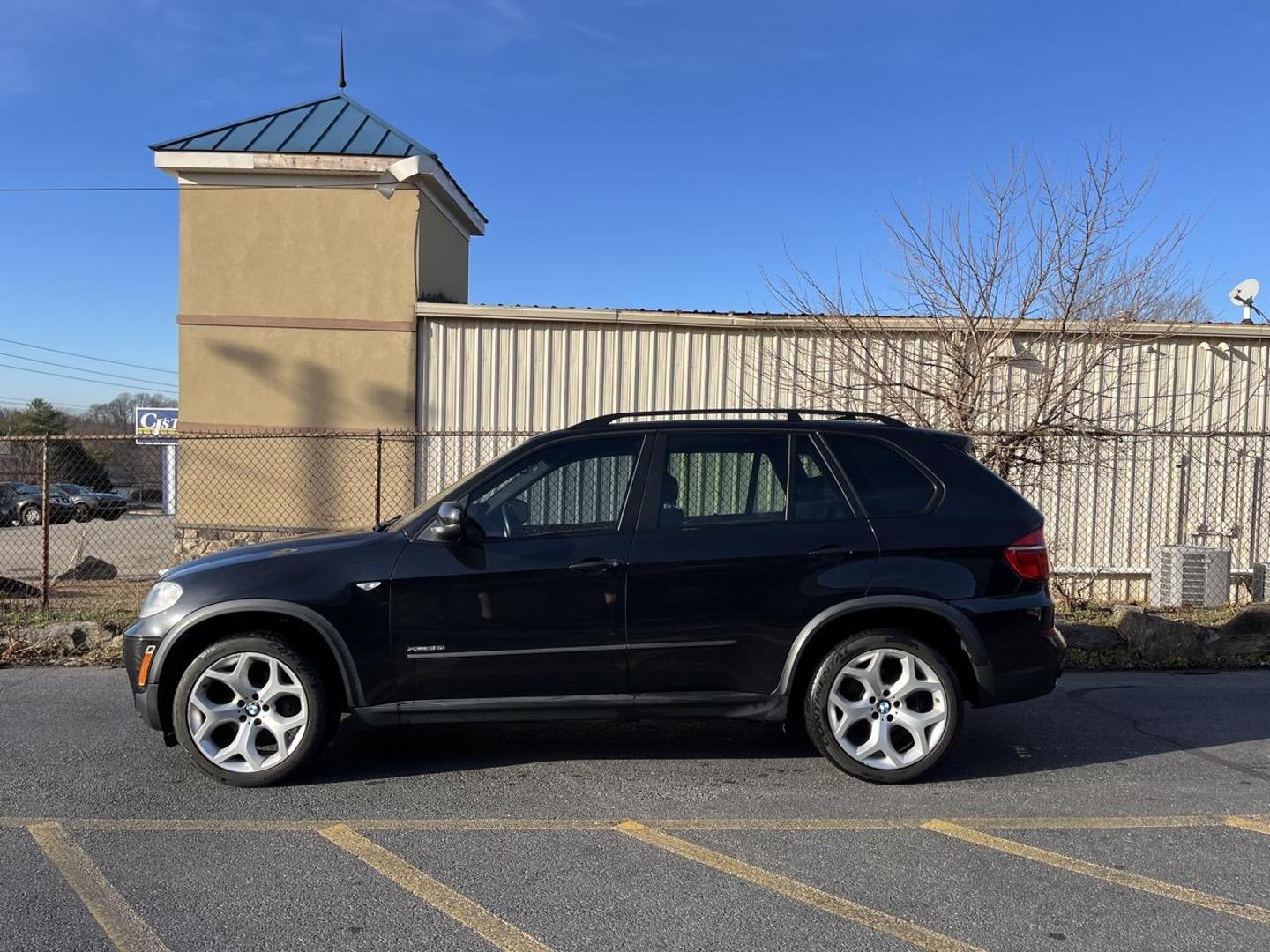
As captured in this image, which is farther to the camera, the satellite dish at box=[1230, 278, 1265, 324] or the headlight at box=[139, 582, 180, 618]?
the satellite dish at box=[1230, 278, 1265, 324]

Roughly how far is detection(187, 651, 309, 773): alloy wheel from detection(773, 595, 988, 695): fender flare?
7.59 feet

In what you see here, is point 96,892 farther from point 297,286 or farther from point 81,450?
point 81,450

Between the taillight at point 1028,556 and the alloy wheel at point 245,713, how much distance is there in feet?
11.4

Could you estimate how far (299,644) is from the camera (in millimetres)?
4645

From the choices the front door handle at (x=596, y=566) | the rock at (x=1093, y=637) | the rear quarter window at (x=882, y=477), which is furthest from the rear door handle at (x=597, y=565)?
the rock at (x=1093, y=637)

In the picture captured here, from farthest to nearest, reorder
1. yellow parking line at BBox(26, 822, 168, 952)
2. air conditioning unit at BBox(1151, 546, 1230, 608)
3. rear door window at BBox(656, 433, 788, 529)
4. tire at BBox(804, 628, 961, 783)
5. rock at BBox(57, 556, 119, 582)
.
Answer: rock at BBox(57, 556, 119, 582) < air conditioning unit at BBox(1151, 546, 1230, 608) < rear door window at BBox(656, 433, 788, 529) < tire at BBox(804, 628, 961, 783) < yellow parking line at BBox(26, 822, 168, 952)

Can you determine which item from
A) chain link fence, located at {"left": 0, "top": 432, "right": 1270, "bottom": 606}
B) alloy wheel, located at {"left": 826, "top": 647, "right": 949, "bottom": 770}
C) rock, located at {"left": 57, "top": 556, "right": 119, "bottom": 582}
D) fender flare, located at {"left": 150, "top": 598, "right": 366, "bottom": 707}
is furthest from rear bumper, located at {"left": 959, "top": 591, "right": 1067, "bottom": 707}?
rock, located at {"left": 57, "top": 556, "right": 119, "bottom": 582}

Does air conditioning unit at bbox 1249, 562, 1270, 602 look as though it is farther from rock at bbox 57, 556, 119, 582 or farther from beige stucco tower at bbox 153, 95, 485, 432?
rock at bbox 57, 556, 119, 582

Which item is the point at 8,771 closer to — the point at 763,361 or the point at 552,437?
the point at 552,437

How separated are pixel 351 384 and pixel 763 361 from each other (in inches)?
190

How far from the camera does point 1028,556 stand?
185 inches

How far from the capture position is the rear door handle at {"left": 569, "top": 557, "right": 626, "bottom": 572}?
4.55m

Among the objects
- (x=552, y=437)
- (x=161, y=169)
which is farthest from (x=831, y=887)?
(x=161, y=169)

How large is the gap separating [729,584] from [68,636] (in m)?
5.87
